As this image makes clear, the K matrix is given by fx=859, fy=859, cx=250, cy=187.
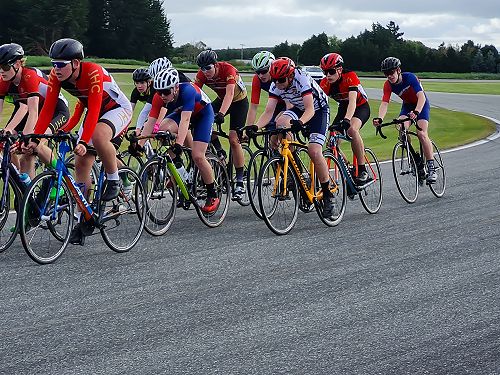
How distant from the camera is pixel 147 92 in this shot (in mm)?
11531

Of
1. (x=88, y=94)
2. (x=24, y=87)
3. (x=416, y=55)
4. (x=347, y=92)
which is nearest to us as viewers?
(x=88, y=94)

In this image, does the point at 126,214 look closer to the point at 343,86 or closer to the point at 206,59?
the point at 206,59

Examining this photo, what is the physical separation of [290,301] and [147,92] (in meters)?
5.82

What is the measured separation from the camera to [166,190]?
938 centimetres

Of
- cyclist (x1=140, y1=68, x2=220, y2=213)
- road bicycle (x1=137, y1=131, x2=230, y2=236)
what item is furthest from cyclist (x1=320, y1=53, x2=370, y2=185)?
road bicycle (x1=137, y1=131, x2=230, y2=236)

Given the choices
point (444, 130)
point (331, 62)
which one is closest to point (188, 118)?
point (331, 62)

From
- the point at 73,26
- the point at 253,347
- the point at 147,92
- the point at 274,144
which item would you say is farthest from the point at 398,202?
the point at 73,26

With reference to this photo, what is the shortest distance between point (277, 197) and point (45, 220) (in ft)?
9.12

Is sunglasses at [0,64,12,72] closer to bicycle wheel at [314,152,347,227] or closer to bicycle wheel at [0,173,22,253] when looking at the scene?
bicycle wheel at [0,173,22,253]

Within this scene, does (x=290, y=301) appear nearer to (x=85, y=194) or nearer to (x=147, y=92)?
(x=85, y=194)

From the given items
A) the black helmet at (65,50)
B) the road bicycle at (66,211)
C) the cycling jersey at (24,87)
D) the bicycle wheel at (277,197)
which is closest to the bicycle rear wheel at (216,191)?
the bicycle wheel at (277,197)

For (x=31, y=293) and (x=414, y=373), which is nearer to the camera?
(x=414, y=373)

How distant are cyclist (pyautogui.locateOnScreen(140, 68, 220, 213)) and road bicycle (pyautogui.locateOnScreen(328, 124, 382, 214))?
1624 millimetres

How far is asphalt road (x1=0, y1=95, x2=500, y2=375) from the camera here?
5051 millimetres
